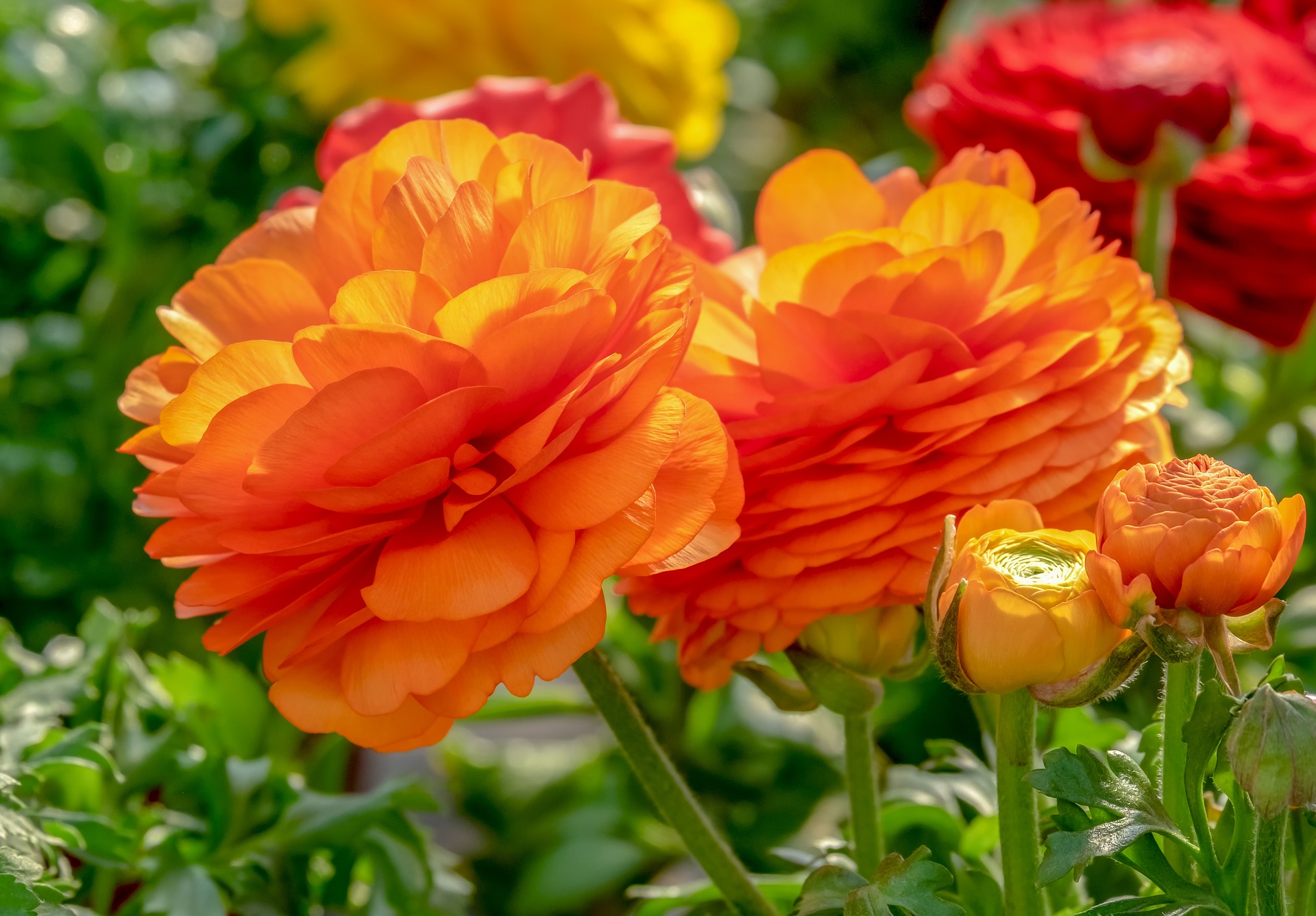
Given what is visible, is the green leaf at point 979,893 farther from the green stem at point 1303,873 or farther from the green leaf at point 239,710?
the green leaf at point 239,710

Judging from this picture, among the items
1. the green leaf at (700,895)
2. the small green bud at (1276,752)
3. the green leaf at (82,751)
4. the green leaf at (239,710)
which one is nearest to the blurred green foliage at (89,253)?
the green leaf at (239,710)

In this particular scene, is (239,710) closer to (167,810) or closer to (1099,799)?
(167,810)

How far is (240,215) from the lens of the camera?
82cm

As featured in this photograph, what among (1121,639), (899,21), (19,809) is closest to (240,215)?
(19,809)

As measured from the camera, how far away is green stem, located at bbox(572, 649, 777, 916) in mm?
347

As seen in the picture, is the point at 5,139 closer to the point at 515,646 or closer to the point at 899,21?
the point at 515,646

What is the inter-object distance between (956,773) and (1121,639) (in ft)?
0.51

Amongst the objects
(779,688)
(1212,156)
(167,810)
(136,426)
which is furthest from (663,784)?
(136,426)

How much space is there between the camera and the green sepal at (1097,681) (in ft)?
0.94

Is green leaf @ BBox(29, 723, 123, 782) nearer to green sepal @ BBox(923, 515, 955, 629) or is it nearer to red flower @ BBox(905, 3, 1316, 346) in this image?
green sepal @ BBox(923, 515, 955, 629)

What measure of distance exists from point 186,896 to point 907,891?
0.78 feet

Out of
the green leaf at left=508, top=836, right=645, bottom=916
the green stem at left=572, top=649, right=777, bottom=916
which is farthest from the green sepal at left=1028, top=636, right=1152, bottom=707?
the green leaf at left=508, top=836, right=645, bottom=916

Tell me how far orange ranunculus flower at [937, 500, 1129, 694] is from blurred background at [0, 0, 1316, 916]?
1.19 ft

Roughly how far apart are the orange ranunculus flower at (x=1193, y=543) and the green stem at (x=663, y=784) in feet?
0.42
